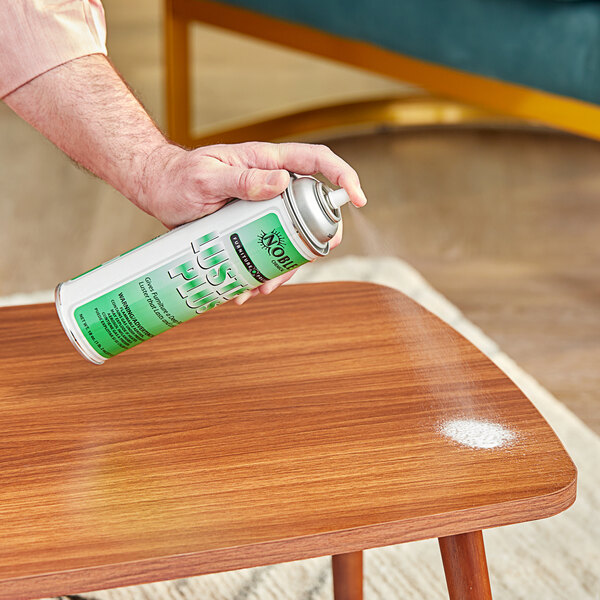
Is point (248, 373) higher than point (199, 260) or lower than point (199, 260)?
lower

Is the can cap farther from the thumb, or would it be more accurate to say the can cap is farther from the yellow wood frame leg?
the yellow wood frame leg

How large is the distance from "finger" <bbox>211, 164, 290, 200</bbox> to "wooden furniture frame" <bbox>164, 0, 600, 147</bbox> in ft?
3.52

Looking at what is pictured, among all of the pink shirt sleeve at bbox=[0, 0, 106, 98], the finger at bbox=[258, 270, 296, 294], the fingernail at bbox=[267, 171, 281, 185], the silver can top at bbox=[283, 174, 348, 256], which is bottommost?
the finger at bbox=[258, 270, 296, 294]

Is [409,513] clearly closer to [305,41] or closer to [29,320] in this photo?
[29,320]

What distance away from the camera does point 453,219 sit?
211 centimetres

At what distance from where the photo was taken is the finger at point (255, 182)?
0.61m

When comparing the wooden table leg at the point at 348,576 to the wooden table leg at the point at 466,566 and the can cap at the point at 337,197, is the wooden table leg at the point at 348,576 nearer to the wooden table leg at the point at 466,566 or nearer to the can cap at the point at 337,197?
the wooden table leg at the point at 466,566

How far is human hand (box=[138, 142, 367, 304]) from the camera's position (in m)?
0.62

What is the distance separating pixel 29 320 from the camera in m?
0.79

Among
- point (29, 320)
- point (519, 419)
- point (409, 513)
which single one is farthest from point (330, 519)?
point (29, 320)

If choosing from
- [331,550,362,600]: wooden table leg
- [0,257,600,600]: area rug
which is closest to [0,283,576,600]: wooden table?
[331,550,362,600]: wooden table leg

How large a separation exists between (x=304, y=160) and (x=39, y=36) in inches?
11.0

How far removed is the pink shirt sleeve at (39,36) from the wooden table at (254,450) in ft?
0.68

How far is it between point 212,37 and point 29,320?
11.2 feet
